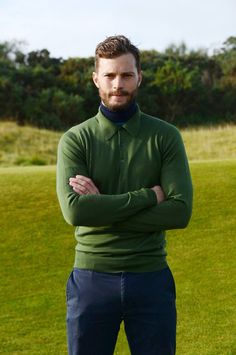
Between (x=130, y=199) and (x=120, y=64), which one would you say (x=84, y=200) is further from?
(x=120, y=64)

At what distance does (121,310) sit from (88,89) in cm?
3111

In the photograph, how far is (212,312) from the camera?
6.81 m

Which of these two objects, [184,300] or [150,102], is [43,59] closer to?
[150,102]

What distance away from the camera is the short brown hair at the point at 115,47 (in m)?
3.02

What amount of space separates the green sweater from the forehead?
0.77 feet

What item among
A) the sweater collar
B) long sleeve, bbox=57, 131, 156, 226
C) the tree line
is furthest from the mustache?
the tree line

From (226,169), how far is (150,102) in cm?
2329

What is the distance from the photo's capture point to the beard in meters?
3.07

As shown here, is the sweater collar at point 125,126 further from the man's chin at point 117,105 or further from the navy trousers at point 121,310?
the navy trousers at point 121,310

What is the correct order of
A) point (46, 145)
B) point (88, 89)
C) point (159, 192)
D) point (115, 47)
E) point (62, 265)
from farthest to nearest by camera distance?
point (88, 89) → point (46, 145) → point (62, 265) → point (159, 192) → point (115, 47)

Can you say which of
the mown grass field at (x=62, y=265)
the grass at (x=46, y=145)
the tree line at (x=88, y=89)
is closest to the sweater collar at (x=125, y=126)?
the mown grass field at (x=62, y=265)

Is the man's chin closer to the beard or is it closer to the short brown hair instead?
the beard

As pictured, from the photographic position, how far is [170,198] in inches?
125

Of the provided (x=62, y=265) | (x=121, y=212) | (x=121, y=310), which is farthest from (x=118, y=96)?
(x=62, y=265)
